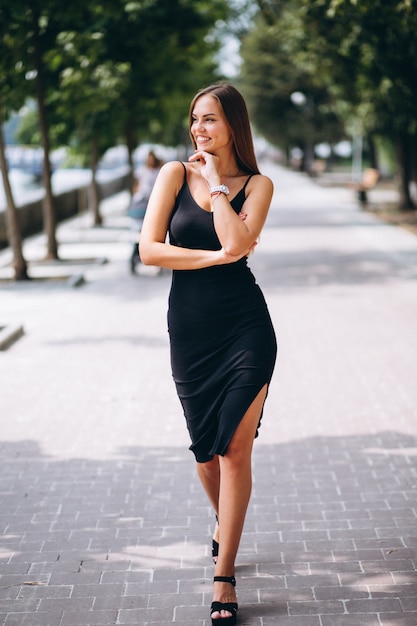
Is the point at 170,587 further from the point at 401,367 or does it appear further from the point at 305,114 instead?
the point at 305,114

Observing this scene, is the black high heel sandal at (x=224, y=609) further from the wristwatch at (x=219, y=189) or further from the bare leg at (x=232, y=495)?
the wristwatch at (x=219, y=189)

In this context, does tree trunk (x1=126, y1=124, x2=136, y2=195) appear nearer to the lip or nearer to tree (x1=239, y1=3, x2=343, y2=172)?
the lip

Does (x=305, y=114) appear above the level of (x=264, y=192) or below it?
below

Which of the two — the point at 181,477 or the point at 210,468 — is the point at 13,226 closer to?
the point at 181,477

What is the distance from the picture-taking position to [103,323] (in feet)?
35.9

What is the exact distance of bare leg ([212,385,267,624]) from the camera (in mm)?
3830

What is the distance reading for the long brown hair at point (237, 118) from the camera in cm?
382

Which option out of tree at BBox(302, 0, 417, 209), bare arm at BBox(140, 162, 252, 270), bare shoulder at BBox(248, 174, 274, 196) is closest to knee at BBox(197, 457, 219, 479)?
bare arm at BBox(140, 162, 252, 270)

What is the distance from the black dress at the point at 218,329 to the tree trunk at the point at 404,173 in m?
24.2

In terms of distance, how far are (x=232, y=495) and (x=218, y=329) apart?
688 mm

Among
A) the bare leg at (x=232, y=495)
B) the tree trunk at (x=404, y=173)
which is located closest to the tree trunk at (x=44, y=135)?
the bare leg at (x=232, y=495)

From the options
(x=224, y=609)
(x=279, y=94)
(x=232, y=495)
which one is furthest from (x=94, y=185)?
(x=279, y=94)

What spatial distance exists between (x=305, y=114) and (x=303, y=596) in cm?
5259

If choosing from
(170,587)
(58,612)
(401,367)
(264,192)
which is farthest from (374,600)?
(401,367)
